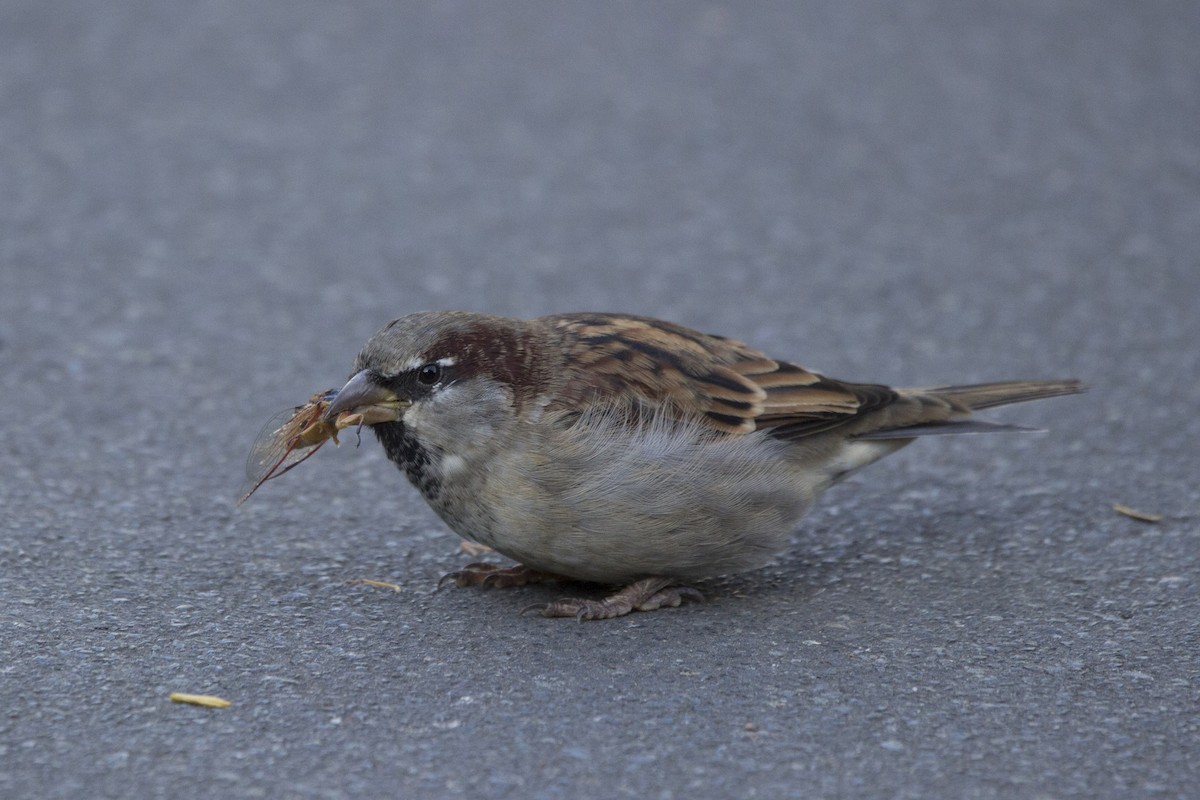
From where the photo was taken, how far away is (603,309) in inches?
292

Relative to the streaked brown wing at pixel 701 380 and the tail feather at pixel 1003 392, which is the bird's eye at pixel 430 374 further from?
the tail feather at pixel 1003 392

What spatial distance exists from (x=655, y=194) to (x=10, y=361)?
143 inches

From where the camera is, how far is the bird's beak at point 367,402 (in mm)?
4504

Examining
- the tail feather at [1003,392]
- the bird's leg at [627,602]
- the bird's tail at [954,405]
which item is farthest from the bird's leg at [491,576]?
the tail feather at [1003,392]

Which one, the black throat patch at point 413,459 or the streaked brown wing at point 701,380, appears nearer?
the black throat patch at point 413,459

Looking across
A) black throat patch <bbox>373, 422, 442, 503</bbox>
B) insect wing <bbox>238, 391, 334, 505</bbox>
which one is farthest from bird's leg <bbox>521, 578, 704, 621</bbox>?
insect wing <bbox>238, 391, 334, 505</bbox>

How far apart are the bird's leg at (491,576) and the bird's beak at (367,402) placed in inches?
22.9

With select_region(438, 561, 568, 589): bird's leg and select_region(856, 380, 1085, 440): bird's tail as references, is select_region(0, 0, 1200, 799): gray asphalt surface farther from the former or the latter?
select_region(856, 380, 1085, 440): bird's tail

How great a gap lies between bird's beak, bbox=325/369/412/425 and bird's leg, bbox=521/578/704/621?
28.0 inches

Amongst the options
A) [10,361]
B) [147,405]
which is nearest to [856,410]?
[147,405]

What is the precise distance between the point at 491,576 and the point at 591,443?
0.61m

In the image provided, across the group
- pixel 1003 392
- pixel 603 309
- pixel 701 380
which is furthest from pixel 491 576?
pixel 603 309

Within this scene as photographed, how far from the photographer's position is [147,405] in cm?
632

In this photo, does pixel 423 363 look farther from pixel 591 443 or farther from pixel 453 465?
pixel 591 443
